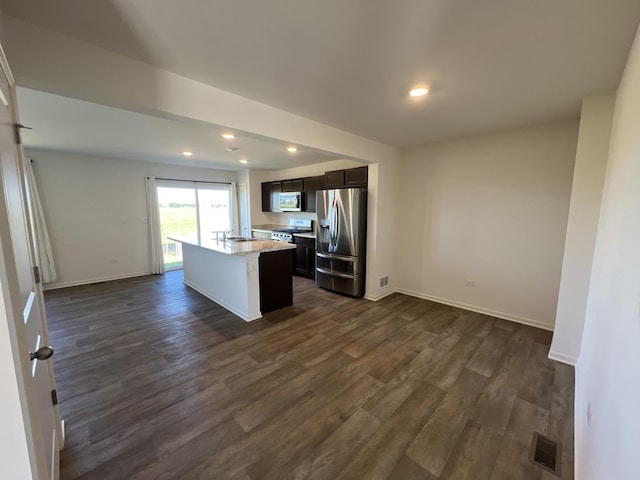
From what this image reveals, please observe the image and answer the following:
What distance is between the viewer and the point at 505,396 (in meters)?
2.07

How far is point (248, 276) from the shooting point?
3.36m

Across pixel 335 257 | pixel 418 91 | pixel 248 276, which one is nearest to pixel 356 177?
pixel 335 257

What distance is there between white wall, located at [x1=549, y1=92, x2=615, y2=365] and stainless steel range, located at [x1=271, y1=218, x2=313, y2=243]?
4479 millimetres

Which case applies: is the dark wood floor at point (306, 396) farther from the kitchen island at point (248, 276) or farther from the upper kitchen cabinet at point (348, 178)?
the upper kitchen cabinet at point (348, 178)

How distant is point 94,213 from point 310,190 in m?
4.35

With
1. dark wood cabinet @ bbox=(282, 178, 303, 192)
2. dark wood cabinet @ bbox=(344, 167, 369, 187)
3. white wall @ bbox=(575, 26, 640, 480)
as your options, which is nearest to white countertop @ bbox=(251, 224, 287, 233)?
dark wood cabinet @ bbox=(282, 178, 303, 192)

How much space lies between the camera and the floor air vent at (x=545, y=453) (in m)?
1.52

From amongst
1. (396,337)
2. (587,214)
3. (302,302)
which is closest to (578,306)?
(587,214)

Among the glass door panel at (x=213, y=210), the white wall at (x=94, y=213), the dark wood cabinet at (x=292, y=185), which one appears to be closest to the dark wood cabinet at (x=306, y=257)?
the dark wood cabinet at (x=292, y=185)

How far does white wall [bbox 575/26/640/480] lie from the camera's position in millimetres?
837

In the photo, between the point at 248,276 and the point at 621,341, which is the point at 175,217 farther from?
the point at 621,341

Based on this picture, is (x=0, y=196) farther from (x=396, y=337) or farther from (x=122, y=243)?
(x=122, y=243)

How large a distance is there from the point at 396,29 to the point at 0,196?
190 centimetres

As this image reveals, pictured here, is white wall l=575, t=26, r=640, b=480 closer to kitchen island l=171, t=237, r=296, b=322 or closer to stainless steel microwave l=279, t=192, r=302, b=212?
kitchen island l=171, t=237, r=296, b=322
